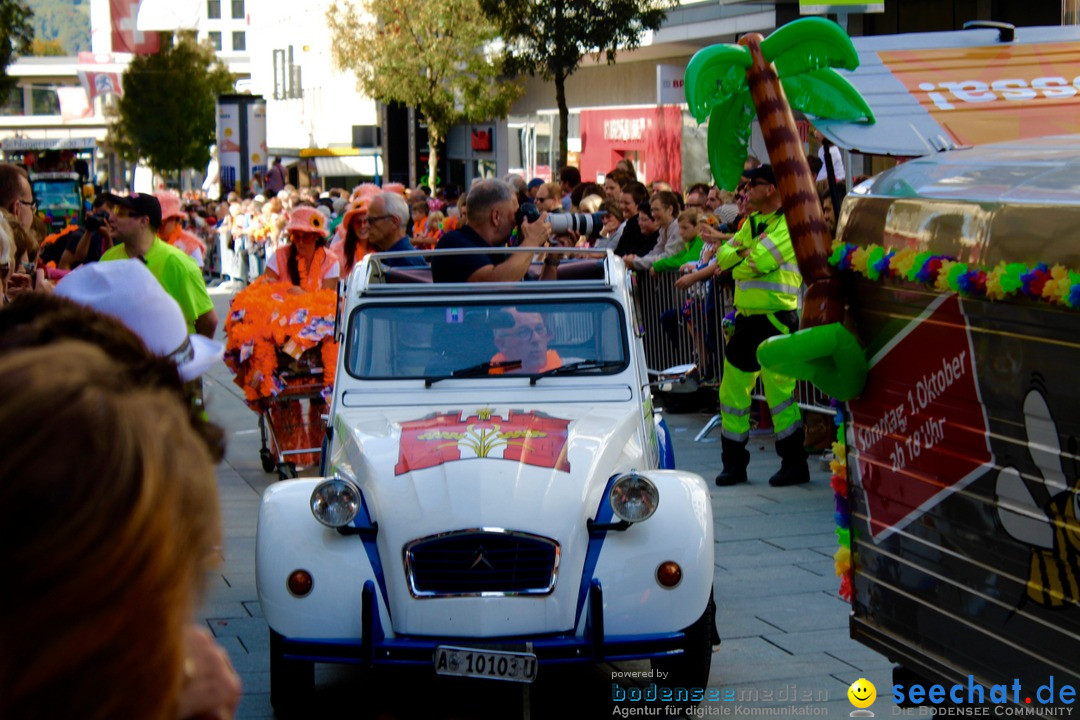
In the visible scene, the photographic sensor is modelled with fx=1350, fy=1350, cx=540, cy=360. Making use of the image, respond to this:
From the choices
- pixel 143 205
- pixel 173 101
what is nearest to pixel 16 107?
pixel 173 101

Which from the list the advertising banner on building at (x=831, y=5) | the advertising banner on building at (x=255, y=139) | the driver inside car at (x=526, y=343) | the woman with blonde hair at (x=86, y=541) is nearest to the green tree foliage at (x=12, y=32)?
the advertising banner on building at (x=255, y=139)

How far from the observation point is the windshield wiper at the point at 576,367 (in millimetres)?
6051

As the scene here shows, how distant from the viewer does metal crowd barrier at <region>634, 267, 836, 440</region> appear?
11.4m

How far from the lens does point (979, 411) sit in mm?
3213

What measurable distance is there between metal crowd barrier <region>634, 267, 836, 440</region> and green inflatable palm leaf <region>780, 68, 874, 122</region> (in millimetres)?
6751

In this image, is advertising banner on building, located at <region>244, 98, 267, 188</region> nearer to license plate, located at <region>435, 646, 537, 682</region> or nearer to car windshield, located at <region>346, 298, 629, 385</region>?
car windshield, located at <region>346, 298, 629, 385</region>

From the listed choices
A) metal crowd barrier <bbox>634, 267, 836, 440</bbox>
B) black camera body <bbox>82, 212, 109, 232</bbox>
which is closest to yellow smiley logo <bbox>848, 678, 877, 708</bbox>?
metal crowd barrier <bbox>634, 267, 836, 440</bbox>

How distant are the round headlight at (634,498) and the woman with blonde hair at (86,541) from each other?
3.90 meters

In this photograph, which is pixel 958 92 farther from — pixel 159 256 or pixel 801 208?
pixel 159 256

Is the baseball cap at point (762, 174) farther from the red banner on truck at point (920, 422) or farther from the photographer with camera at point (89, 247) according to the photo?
the photographer with camera at point (89, 247)

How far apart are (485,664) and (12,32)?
42468mm

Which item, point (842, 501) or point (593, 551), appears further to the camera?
point (593, 551)

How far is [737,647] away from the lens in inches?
232

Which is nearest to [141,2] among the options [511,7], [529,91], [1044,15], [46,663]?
[529,91]
